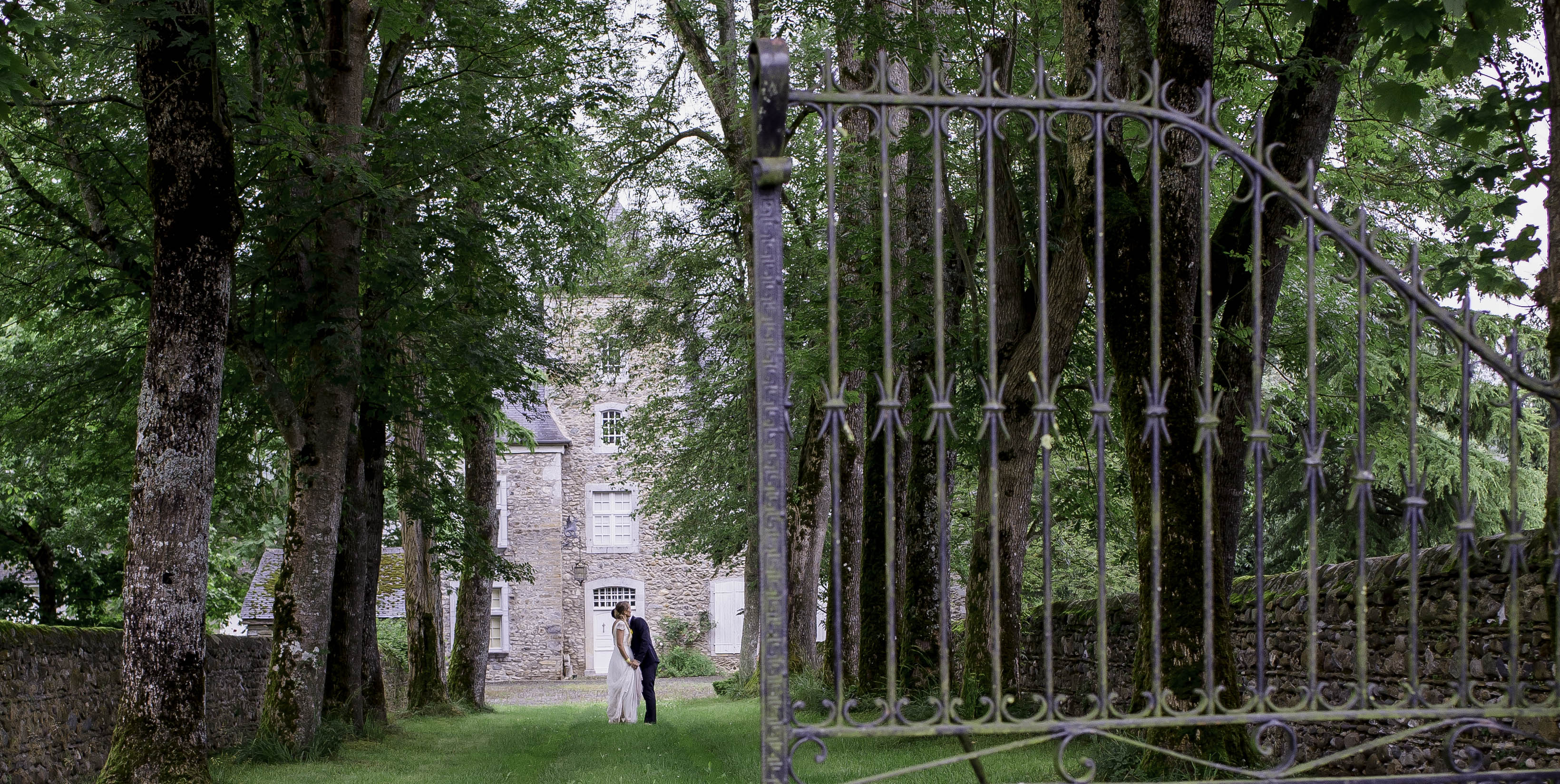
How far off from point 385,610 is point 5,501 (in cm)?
1623

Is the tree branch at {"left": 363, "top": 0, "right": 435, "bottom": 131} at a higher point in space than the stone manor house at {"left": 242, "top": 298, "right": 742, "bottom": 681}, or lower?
higher

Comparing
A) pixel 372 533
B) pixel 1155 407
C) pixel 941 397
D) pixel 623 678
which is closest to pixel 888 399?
pixel 941 397

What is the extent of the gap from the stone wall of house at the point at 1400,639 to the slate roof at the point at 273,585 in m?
16.0

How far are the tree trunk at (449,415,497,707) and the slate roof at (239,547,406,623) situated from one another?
1.45m

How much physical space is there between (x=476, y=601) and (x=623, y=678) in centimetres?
577

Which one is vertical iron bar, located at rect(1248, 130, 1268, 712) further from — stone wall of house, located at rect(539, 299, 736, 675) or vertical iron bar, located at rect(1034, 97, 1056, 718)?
stone wall of house, located at rect(539, 299, 736, 675)

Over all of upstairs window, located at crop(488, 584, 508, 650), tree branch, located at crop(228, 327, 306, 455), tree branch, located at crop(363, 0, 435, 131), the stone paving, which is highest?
tree branch, located at crop(363, 0, 435, 131)

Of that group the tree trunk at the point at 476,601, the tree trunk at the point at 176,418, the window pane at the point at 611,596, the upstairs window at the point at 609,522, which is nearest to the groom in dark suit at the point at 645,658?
the tree trunk at the point at 476,601

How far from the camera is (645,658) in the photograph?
54.5 feet

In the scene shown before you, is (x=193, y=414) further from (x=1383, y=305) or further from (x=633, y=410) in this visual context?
(x=633, y=410)

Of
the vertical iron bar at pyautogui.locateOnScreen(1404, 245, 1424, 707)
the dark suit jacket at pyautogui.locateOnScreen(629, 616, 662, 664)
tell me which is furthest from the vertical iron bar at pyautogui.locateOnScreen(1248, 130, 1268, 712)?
the dark suit jacket at pyautogui.locateOnScreen(629, 616, 662, 664)

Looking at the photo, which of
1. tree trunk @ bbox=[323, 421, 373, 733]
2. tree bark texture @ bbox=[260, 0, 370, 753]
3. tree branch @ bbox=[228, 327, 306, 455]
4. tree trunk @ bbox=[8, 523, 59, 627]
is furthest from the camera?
tree trunk @ bbox=[8, 523, 59, 627]

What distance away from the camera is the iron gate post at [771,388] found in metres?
3.78

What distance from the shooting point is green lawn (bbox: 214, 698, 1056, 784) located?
9.45 metres
